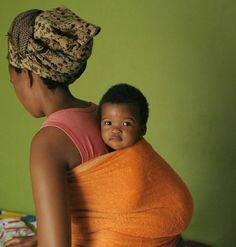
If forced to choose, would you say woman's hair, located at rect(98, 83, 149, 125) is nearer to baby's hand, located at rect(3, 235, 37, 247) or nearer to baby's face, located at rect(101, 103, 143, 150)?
baby's face, located at rect(101, 103, 143, 150)

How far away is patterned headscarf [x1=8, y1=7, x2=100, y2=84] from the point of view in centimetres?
92

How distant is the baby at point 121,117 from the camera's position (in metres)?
A: 0.99

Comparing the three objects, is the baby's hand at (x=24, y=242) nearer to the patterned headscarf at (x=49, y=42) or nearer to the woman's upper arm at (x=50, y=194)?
the woman's upper arm at (x=50, y=194)

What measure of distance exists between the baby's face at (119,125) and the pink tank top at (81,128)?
2 centimetres

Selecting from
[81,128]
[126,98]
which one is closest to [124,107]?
[126,98]

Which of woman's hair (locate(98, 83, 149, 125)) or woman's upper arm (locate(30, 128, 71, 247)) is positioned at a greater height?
woman's hair (locate(98, 83, 149, 125))

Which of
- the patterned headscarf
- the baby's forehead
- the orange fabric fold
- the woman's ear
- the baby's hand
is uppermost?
the patterned headscarf

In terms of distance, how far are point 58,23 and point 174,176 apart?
500 mm

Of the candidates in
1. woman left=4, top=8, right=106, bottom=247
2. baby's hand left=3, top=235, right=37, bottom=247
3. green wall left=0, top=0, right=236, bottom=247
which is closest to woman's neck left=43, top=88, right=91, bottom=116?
woman left=4, top=8, right=106, bottom=247

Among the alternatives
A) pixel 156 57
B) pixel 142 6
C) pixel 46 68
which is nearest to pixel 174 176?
pixel 46 68

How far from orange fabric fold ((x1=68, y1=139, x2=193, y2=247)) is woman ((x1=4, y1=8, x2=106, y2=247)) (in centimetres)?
6

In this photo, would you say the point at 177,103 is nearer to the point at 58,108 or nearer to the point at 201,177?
the point at 201,177

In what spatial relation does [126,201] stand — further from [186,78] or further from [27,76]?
[186,78]

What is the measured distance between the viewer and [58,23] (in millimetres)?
931
